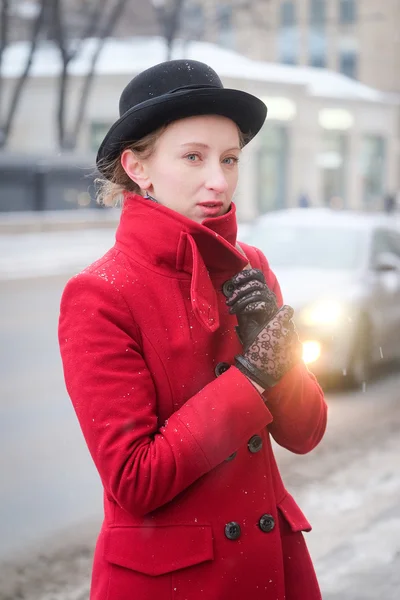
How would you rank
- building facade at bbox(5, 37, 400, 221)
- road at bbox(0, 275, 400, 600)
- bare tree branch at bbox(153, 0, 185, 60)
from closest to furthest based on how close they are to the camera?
1. road at bbox(0, 275, 400, 600)
2. bare tree branch at bbox(153, 0, 185, 60)
3. building facade at bbox(5, 37, 400, 221)

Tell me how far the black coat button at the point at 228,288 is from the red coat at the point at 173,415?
26 mm

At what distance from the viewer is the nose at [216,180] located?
190 centimetres

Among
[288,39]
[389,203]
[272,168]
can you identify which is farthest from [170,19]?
[288,39]

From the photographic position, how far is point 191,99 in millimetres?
1850

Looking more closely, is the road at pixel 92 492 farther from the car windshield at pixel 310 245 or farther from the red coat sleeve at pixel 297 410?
the red coat sleeve at pixel 297 410

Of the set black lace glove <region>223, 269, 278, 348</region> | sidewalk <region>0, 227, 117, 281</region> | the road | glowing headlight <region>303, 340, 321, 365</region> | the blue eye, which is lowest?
sidewalk <region>0, 227, 117, 281</region>

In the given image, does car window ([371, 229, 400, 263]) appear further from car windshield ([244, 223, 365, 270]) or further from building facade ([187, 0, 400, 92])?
building facade ([187, 0, 400, 92])

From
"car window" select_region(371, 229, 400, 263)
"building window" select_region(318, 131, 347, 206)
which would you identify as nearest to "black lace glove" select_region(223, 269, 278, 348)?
"car window" select_region(371, 229, 400, 263)

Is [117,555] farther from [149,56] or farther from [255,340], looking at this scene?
[149,56]

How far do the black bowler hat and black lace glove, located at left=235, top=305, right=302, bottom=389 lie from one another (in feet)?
1.47

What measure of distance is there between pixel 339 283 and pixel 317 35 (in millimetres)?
58200

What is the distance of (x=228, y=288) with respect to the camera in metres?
1.92

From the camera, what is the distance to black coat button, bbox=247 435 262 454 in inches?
75.0

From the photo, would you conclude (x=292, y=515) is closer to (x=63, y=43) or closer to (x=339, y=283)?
(x=339, y=283)
